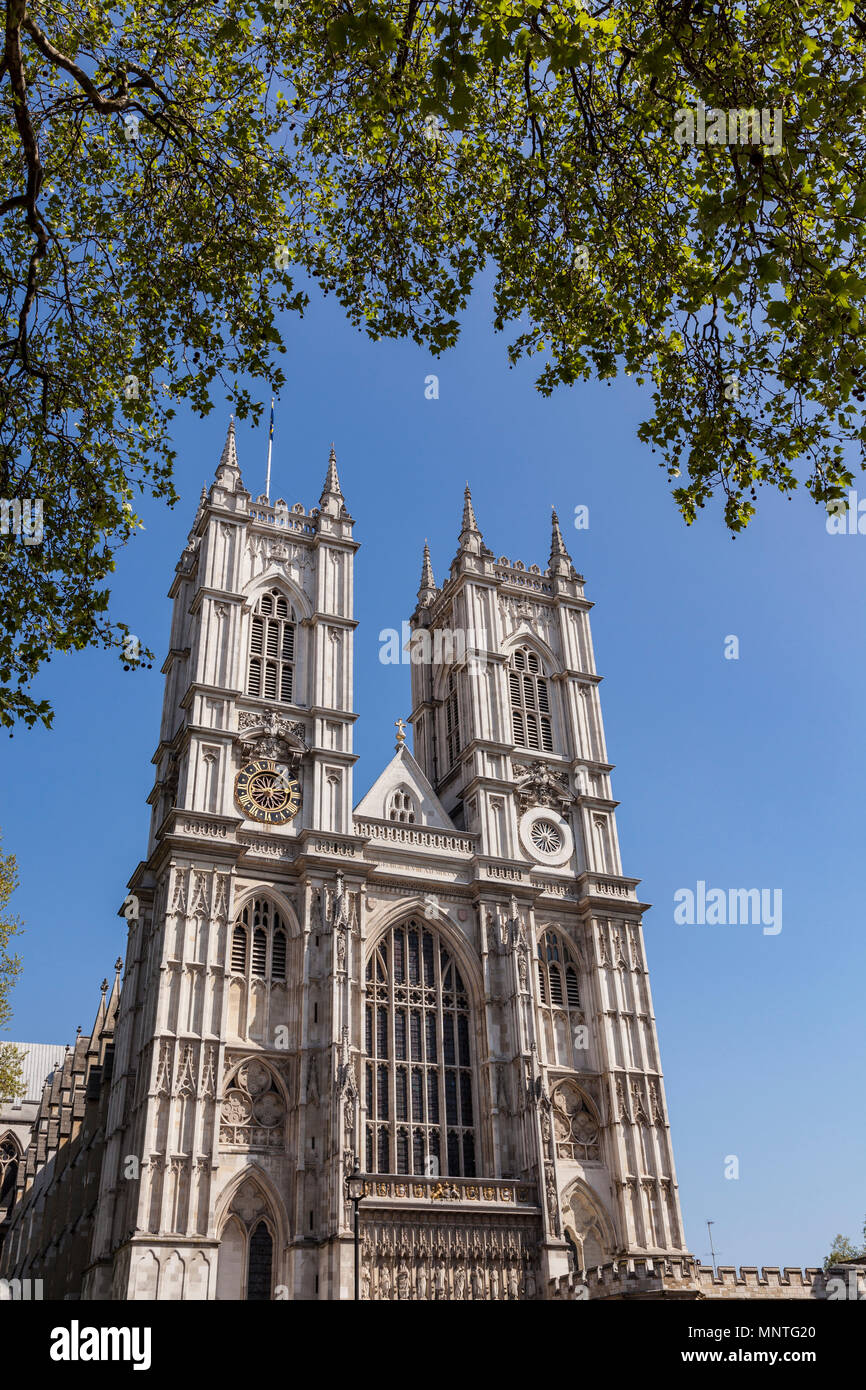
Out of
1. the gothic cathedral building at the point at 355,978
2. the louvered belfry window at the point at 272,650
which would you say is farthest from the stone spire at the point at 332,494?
the louvered belfry window at the point at 272,650

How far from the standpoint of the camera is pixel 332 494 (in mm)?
43469

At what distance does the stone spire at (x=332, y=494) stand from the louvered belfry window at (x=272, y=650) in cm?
459

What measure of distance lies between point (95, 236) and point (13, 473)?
355 centimetres

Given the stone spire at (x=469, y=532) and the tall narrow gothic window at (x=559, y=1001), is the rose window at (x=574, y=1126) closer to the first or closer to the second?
the tall narrow gothic window at (x=559, y=1001)

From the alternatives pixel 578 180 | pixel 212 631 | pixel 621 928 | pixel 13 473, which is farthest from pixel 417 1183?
pixel 578 180

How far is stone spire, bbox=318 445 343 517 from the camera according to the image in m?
42.8

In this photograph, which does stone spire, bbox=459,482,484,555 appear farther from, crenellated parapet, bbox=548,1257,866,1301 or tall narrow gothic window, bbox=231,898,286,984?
crenellated parapet, bbox=548,1257,866,1301

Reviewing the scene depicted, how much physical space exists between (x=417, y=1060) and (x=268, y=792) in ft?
32.2

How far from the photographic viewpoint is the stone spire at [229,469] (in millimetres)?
41062

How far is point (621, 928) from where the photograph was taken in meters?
38.5

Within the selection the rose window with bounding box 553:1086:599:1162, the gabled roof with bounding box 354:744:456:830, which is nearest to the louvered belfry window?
the gabled roof with bounding box 354:744:456:830

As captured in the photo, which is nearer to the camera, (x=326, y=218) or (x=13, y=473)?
(x=13, y=473)

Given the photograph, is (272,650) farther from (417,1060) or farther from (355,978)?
(417,1060)

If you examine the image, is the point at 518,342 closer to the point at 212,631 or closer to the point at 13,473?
the point at 13,473
